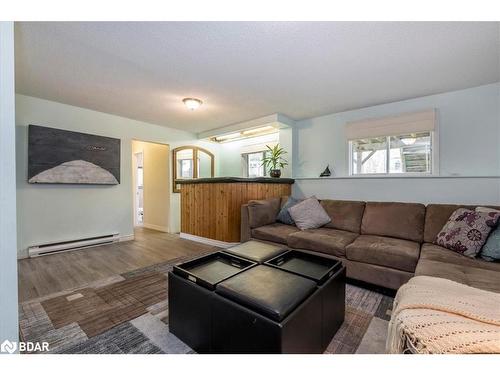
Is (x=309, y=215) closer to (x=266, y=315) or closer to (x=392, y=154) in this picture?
(x=392, y=154)

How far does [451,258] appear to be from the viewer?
1.80 m

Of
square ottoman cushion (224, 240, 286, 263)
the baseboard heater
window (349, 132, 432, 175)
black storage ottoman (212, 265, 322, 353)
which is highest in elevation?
window (349, 132, 432, 175)

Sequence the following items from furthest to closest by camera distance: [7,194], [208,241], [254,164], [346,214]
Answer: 1. [254,164]
2. [208,241]
3. [346,214]
4. [7,194]

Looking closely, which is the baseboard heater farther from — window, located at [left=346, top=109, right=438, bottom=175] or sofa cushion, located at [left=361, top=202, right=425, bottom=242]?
window, located at [left=346, top=109, right=438, bottom=175]

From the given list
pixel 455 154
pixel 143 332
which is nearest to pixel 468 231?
pixel 455 154

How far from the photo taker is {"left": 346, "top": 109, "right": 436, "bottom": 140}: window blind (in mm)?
2896

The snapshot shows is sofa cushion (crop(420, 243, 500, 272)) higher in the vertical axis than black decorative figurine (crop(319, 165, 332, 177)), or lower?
lower

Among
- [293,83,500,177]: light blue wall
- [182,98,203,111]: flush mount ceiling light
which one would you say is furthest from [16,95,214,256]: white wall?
[293,83,500,177]: light blue wall

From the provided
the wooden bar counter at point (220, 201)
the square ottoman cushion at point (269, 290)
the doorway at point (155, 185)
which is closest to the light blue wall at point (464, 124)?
the wooden bar counter at point (220, 201)

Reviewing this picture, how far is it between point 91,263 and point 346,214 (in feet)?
11.1

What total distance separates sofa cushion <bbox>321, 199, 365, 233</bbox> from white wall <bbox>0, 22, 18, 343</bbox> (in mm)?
2967
